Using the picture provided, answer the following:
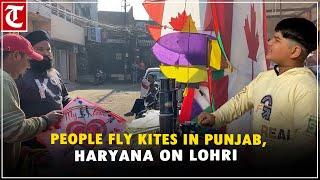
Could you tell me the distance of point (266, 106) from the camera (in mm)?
1855

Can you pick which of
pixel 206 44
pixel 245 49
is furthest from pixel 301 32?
pixel 206 44

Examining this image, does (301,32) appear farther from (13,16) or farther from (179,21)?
(13,16)

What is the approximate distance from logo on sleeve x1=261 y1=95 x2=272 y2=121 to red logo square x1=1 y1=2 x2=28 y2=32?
142cm

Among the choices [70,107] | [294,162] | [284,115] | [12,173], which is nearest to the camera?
[284,115]

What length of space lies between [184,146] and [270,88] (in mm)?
622

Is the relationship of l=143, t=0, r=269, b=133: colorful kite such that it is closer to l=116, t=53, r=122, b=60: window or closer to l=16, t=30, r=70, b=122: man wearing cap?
l=16, t=30, r=70, b=122: man wearing cap

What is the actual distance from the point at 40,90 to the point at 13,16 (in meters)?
0.61

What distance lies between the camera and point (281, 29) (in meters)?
1.81

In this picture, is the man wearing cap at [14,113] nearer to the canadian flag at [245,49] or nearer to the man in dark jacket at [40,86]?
the man in dark jacket at [40,86]

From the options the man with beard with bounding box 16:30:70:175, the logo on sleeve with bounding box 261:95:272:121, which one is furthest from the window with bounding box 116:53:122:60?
the logo on sleeve with bounding box 261:95:272:121

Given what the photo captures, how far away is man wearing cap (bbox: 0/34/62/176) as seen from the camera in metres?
1.86

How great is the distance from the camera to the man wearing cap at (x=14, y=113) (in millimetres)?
1864

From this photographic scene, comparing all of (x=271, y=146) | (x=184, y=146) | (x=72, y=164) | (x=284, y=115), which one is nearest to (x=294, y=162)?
(x=271, y=146)

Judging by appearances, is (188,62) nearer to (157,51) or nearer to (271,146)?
Result: (157,51)
